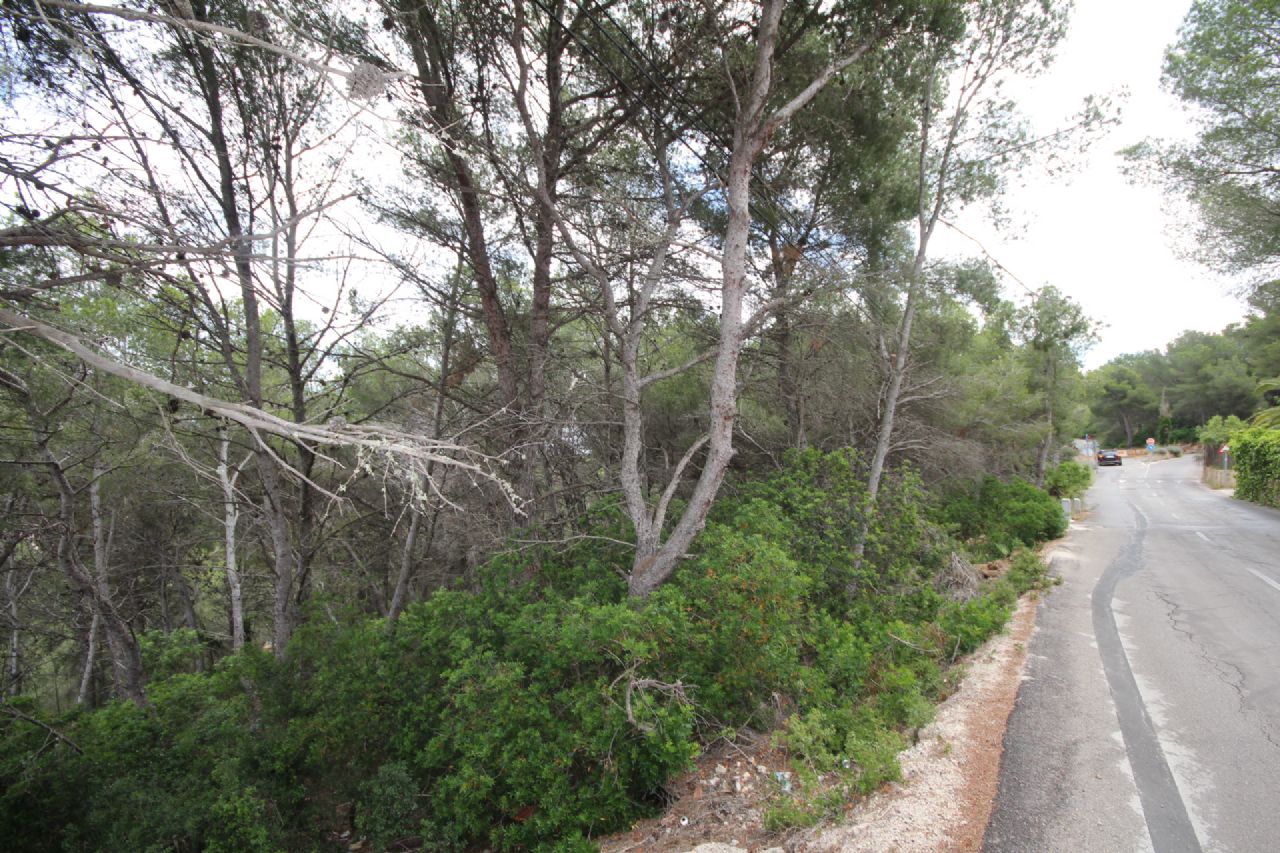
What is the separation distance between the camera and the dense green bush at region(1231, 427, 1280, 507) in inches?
648

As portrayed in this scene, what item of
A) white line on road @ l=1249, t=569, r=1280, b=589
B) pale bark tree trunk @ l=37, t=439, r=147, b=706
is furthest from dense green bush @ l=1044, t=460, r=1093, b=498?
pale bark tree trunk @ l=37, t=439, r=147, b=706

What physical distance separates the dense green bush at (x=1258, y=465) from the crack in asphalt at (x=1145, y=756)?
1555 cm

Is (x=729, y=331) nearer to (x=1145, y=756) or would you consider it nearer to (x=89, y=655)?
(x=1145, y=756)

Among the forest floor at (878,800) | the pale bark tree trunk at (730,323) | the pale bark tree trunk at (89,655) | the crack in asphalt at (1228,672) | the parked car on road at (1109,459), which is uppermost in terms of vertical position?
the pale bark tree trunk at (730,323)

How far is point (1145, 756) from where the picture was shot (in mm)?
4125

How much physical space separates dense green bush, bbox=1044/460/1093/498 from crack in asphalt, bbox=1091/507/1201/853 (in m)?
16.1

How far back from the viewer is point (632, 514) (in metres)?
6.11

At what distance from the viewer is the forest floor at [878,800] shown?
3.38 m

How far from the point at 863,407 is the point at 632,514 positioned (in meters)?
6.15

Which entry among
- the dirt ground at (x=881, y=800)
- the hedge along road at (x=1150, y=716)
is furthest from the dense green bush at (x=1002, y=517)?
the dirt ground at (x=881, y=800)

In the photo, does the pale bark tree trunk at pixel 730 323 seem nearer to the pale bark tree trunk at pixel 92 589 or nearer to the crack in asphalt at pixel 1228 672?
the crack in asphalt at pixel 1228 672

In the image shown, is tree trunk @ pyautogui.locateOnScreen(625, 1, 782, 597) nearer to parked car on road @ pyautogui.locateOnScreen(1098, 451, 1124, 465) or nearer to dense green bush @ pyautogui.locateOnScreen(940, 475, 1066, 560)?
dense green bush @ pyautogui.locateOnScreen(940, 475, 1066, 560)

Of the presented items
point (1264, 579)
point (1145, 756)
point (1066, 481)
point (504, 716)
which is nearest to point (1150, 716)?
point (1145, 756)

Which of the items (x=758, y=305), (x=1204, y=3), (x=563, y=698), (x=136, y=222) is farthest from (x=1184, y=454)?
(x=136, y=222)
